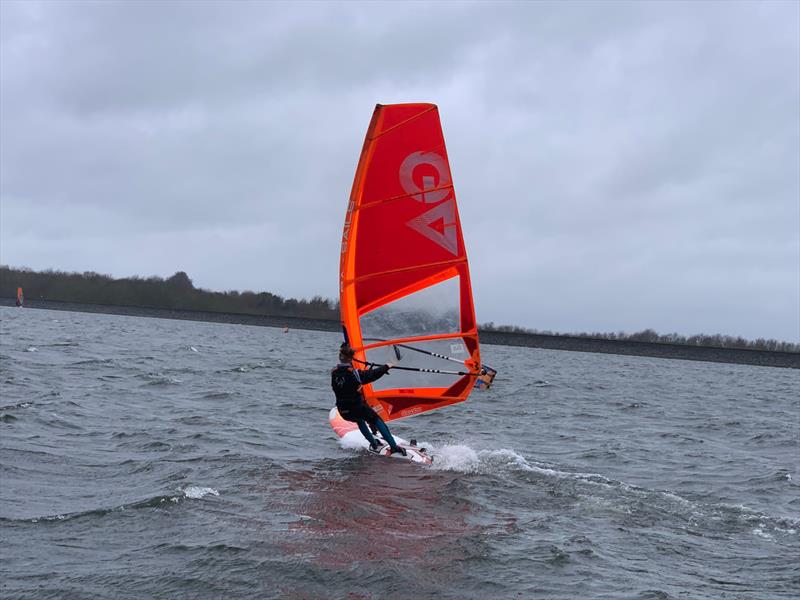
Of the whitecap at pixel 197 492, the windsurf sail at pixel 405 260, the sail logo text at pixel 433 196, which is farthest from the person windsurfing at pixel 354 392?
the whitecap at pixel 197 492

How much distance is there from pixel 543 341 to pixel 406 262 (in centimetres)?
6910

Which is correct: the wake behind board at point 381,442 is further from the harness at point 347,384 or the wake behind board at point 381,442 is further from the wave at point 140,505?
the wave at point 140,505

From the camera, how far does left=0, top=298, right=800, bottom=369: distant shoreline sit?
7194 centimetres

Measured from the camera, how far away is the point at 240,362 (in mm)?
27984

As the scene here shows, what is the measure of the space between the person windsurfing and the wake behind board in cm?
9

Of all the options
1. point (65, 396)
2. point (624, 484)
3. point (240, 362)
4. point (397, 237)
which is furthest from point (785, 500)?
point (240, 362)

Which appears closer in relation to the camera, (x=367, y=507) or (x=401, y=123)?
(x=367, y=507)

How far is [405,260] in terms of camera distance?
1087cm

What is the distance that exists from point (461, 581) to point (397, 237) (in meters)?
5.61

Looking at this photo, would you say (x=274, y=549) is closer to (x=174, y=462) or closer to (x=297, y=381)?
(x=174, y=462)

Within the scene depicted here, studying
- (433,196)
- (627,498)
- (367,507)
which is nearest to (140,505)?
(367,507)

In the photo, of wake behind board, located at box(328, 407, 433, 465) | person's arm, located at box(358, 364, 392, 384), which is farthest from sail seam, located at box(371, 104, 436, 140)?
wake behind board, located at box(328, 407, 433, 465)

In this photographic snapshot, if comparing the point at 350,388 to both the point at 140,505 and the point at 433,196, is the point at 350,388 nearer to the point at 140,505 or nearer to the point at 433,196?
the point at 433,196

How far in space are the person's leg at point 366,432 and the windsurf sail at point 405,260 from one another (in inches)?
15.8
